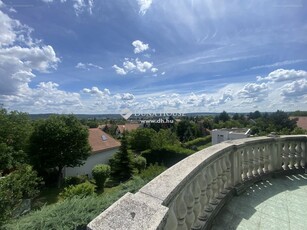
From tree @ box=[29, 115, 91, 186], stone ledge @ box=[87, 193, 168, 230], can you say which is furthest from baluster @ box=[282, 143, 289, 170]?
tree @ box=[29, 115, 91, 186]

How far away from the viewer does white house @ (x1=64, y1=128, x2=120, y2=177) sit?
80.0ft

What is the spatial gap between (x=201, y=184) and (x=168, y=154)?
2075cm

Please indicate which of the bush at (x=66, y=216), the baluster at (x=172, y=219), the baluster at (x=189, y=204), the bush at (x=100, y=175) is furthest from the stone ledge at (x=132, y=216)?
the bush at (x=100, y=175)

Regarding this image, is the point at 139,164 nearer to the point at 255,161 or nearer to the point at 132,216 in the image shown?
the point at 255,161

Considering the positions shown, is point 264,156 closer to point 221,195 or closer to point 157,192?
point 221,195

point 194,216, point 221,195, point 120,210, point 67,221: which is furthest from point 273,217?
point 67,221

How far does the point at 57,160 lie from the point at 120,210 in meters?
21.0

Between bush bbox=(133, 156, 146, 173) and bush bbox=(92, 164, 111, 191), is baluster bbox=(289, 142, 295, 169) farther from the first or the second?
bush bbox=(133, 156, 146, 173)

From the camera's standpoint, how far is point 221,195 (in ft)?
11.1

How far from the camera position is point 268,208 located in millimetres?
3484

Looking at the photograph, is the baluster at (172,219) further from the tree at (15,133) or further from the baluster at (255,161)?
the tree at (15,133)

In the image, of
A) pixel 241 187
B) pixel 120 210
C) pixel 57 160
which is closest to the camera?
pixel 120 210

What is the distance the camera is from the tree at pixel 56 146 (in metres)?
20.1

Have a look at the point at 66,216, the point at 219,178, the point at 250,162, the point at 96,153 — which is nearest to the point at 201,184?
the point at 219,178
